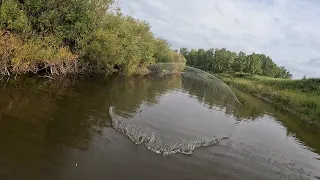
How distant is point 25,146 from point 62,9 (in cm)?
2669

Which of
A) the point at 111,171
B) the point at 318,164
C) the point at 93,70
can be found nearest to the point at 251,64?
the point at 93,70

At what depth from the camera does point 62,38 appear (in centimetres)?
3772

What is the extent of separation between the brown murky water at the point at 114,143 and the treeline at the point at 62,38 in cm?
282

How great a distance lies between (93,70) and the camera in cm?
4806

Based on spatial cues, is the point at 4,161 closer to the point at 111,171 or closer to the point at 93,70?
the point at 111,171

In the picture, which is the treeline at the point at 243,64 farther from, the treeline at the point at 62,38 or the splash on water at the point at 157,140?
the splash on water at the point at 157,140

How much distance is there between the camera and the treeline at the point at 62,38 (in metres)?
29.5

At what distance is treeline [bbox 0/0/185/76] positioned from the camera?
29.5 m

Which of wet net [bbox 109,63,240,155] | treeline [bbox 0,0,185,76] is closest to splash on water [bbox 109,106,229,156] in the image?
wet net [bbox 109,63,240,155]

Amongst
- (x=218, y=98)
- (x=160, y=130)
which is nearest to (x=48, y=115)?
(x=160, y=130)

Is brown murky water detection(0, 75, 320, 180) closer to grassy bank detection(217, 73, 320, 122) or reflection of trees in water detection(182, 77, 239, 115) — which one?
reflection of trees in water detection(182, 77, 239, 115)

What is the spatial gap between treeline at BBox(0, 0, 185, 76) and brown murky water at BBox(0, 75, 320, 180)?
2823 millimetres

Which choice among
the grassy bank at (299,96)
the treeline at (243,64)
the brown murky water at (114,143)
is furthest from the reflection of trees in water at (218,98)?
the treeline at (243,64)

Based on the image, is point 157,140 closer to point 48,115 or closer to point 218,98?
point 48,115
